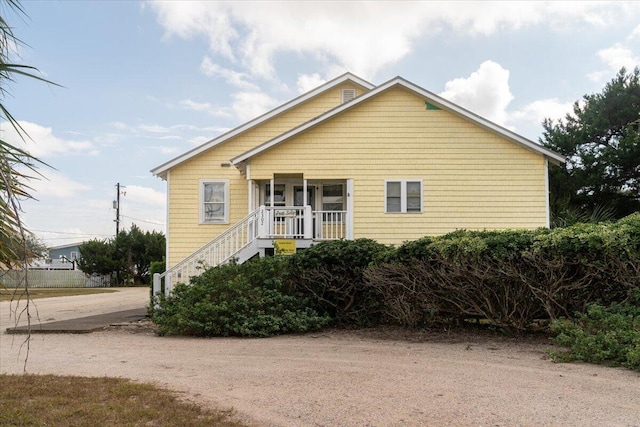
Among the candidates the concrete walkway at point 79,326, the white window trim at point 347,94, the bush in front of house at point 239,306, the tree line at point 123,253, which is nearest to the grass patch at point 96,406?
the bush in front of house at point 239,306

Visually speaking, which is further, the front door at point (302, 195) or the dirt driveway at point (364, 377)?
the front door at point (302, 195)

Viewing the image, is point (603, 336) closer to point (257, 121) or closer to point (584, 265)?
point (584, 265)

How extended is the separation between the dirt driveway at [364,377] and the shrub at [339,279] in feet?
3.58

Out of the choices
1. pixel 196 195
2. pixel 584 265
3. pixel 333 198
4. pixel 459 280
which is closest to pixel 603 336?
pixel 584 265

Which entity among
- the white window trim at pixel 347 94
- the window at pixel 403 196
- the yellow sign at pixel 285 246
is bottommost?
the yellow sign at pixel 285 246

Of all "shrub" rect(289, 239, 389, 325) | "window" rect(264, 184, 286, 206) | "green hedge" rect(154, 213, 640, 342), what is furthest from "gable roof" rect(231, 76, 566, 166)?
"shrub" rect(289, 239, 389, 325)

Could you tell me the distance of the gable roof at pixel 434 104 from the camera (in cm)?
1611

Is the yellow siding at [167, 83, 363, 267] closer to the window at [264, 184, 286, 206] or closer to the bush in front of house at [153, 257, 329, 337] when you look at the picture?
the window at [264, 184, 286, 206]

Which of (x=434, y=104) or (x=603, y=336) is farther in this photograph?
(x=434, y=104)

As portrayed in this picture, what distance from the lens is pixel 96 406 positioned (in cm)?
564

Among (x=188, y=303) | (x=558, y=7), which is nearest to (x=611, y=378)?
(x=188, y=303)

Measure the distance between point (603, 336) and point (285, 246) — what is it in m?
8.92

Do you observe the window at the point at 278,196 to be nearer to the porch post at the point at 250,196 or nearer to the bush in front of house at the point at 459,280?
the porch post at the point at 250,196

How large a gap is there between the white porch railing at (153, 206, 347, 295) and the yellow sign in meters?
0.30
